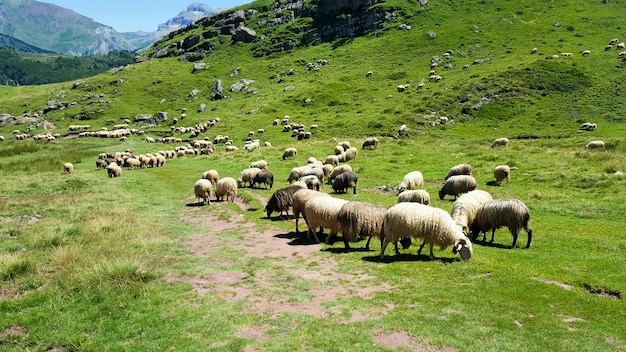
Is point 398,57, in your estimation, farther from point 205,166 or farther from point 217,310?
point 217,310

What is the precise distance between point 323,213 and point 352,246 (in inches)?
89.4

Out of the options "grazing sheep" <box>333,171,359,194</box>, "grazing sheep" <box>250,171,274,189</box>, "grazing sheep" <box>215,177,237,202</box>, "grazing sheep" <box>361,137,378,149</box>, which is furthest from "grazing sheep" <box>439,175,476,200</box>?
"grazing sheep" <box>361,137,378,149</box>

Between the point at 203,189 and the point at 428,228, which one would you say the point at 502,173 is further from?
the point at 203,189

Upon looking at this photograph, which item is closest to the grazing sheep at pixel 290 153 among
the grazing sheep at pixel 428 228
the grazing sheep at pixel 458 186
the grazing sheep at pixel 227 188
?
the grazing sheep at pixel 227 188

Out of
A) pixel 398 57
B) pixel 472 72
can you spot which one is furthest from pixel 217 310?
pixel 398 57

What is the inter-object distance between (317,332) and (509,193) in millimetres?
24095

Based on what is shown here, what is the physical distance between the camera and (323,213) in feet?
63.8

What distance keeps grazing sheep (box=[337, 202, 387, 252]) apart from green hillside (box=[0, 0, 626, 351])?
3.21ft

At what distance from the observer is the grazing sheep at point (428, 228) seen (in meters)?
15.9

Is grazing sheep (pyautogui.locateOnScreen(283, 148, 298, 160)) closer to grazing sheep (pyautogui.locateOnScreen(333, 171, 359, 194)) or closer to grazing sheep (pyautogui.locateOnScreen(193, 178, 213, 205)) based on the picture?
grazing sheep (pyautogui.locateOnScreen(333, 171, 359, 194))

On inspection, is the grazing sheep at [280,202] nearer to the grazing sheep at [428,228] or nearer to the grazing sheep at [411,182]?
the grazing sheep at [411,182]

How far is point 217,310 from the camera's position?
12.0m

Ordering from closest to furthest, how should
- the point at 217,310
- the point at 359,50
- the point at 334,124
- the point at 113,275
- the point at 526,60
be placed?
the point at 217,310 → the point at 113,275 → the point at 334,124 → the point at 526,60 → the point at 359,50

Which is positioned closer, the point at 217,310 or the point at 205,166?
the point at 217,310
